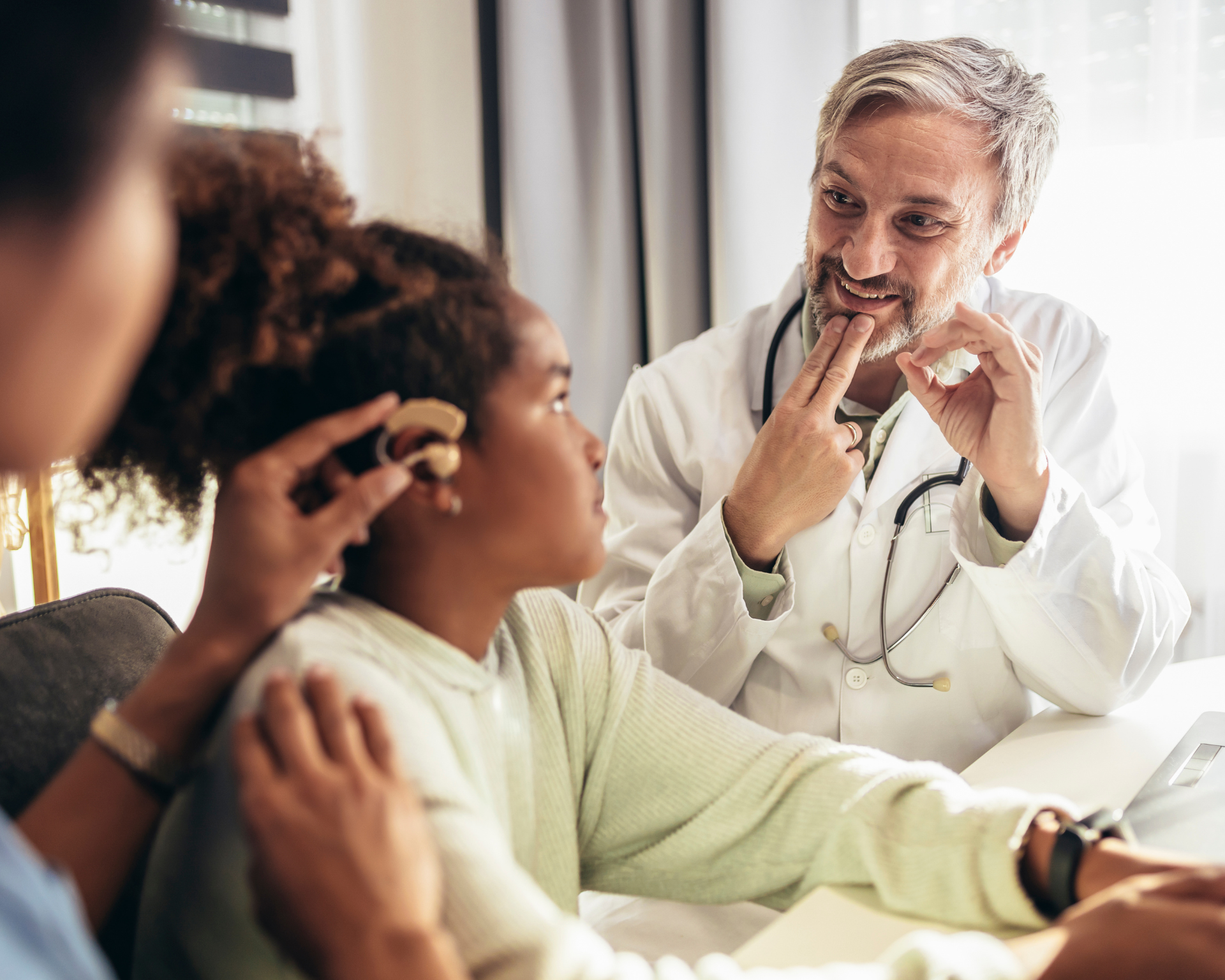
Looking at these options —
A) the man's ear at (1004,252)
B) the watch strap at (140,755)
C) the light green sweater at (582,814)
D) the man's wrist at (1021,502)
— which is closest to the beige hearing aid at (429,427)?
the light green sweater at (582,814)

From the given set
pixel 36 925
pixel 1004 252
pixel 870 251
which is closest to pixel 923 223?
pixel 870 251

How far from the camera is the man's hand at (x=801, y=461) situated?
1240 millimetres

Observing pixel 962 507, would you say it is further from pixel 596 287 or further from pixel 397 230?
pixel 596 287

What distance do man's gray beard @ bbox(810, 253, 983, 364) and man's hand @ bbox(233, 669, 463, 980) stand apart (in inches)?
39.6

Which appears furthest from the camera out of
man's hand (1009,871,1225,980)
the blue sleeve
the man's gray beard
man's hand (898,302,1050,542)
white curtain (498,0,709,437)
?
white curtain (498,0,709,437)

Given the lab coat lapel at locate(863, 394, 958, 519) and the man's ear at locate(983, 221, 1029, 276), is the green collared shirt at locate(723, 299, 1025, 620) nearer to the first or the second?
the lab coat lapel at locate(863, 394, 958, 519)

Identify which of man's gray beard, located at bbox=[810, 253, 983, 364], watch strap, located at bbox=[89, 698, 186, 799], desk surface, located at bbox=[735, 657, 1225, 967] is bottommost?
desk surface, located at bbox=[735, 657, 1225, 967]

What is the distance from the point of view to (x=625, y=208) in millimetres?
2264

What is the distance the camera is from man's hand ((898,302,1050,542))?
3.81 ft

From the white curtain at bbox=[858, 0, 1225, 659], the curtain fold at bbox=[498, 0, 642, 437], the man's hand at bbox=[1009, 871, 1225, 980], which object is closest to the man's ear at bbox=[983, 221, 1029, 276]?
the white curtain at bbox=[858, 0, 1225, 659]

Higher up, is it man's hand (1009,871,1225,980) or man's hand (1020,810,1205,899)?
man's hand (1009,871,1225,980)

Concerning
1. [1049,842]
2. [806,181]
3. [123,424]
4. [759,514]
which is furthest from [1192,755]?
[806,181]

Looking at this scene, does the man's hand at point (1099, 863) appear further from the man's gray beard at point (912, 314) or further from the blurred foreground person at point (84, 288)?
the man's gray beard at point (912, 314)

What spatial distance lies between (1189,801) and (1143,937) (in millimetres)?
344
